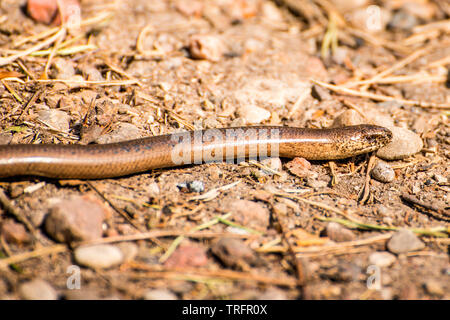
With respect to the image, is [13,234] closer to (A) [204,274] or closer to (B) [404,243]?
(A) [204,274]

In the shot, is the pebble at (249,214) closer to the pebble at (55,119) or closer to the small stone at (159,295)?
the small stone at (159,295)

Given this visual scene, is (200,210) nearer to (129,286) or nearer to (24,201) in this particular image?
(129,286)

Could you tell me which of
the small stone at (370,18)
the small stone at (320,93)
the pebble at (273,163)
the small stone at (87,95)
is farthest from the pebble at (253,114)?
the small stone at (370,18)

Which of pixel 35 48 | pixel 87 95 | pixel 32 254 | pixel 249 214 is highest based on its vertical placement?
pixel 35 48

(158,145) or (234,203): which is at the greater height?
(158,145)

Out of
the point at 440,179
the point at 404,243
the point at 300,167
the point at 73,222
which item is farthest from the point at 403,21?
the point at 73,222

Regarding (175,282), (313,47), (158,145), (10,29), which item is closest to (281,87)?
(313,47)
